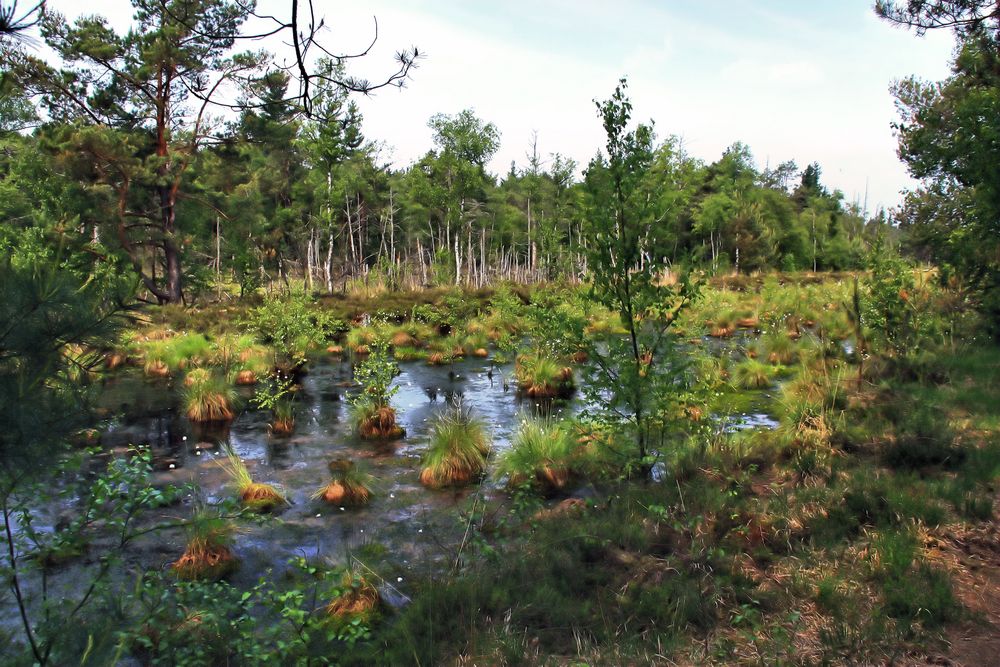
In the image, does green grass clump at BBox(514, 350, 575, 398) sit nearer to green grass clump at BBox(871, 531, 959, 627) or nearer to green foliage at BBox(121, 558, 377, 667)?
green foliage at BBox(121, 558, 377, 667)

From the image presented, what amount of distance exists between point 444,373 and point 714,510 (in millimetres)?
10062

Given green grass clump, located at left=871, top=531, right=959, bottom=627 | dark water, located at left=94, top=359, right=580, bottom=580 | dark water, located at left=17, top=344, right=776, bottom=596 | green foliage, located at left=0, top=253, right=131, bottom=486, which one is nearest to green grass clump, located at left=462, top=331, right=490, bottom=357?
dark water, located at left=94, top=359, right=580, bottom=580

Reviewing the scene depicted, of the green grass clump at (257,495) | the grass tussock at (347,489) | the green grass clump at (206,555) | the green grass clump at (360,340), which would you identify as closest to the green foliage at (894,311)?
the grass tussock at (347,489)

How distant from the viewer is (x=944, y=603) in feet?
12.3

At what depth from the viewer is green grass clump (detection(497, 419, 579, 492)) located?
24.2ft

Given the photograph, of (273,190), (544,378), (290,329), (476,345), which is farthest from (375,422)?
(273,190)

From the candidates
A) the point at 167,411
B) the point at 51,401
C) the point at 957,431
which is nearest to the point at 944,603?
the point at 957,431

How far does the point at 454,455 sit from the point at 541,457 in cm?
110

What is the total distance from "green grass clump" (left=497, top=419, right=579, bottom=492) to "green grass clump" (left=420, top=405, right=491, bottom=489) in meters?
0.37

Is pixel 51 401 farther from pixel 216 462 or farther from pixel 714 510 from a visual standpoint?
pixel 216 462

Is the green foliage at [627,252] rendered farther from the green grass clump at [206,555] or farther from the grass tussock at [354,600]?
the green grass clump at [206,555]

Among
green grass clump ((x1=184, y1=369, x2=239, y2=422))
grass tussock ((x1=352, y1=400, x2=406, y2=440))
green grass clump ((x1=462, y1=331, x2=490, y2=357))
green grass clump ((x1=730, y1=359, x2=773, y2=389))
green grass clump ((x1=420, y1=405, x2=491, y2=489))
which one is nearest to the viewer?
green grass clump ((x1=420, y1=405, x2=491, y2=489))

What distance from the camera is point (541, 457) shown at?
7.48 m

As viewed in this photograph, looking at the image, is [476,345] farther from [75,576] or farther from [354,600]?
[354,600]
